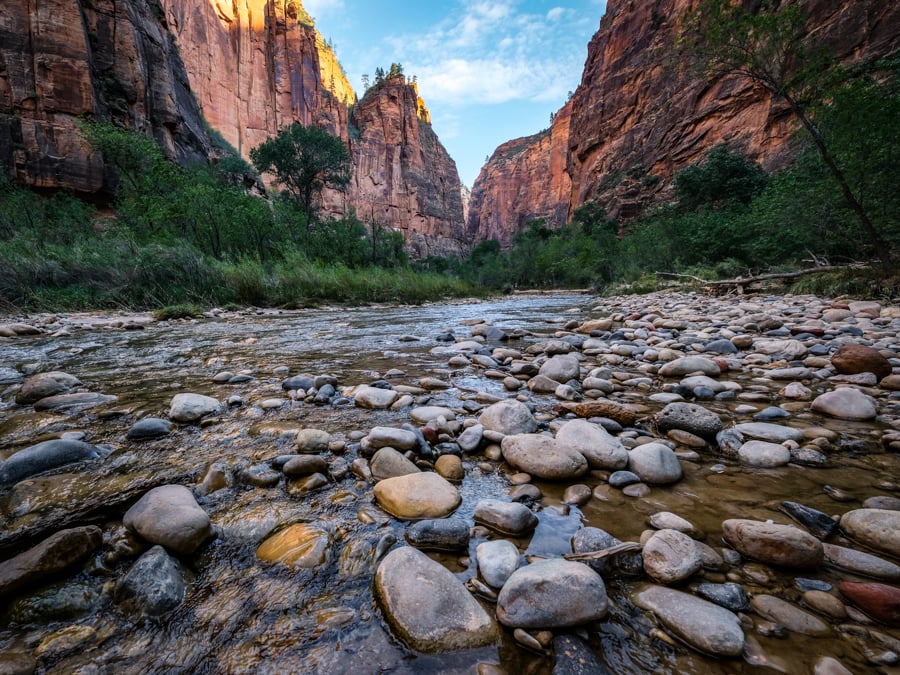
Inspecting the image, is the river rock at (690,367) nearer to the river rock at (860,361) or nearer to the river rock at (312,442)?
the river rock at (860,361)

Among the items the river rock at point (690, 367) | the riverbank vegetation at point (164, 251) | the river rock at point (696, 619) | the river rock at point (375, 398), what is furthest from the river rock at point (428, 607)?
the riverbank vegetation at point (164, 251)

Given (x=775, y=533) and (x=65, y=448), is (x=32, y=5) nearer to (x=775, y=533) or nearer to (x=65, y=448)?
(x=65, y=448)

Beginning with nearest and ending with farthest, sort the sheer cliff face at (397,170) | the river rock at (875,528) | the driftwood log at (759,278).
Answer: the river rock at (875,528)
the driftwood log at (759,278)
the sheer cliff face at (397,170)

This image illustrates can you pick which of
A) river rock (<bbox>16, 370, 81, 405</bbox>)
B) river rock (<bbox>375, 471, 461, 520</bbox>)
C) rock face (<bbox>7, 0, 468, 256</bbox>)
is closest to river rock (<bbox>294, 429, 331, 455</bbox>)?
river rock (<bbox>375, 471, 461, 520</bbox>)

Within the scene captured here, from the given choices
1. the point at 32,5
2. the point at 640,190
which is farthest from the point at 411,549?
the point at 640,190

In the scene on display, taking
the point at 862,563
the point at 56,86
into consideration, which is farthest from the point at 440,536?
the point at 56,86

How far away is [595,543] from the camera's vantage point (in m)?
0.98

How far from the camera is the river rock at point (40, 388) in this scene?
215 cm

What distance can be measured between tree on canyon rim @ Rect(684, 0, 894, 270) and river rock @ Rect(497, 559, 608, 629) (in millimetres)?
8100

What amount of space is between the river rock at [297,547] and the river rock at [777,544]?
1.13 m

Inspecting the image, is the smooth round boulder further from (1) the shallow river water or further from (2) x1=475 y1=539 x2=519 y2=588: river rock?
(2) x1=475 y1=539 x2=519 y2=588: river rock

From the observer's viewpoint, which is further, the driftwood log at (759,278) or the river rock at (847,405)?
the driftwood log at (759,278)

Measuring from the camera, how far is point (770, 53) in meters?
6.20

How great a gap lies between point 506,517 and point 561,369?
5.76 feet
